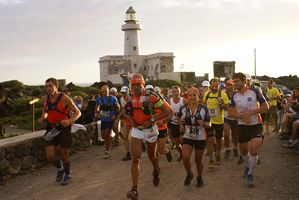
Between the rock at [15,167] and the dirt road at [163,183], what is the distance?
17 centimetres

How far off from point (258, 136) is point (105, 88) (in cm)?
477

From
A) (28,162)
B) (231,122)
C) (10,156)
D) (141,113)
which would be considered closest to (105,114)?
(28,162)

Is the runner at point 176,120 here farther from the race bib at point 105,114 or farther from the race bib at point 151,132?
the race bib at point 151,132

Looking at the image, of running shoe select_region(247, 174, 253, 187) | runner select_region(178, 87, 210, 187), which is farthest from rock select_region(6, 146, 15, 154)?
running shoe select_region(247, 174, 253, 187)

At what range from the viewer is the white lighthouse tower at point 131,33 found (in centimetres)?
7131

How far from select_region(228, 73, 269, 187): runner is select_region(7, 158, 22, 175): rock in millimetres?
4788

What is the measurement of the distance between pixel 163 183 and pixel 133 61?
6552 centimetres

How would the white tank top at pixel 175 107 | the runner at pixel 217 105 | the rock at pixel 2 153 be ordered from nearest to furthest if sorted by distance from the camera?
the rock at pixel 2 153
the runner at pixel 217 105
the white tank top at pixel 175 107

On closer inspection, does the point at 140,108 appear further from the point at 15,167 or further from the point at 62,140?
the point at 15,167

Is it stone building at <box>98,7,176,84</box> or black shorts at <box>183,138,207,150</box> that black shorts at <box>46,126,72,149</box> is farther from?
stone building at <box>98,7,176,84</box>

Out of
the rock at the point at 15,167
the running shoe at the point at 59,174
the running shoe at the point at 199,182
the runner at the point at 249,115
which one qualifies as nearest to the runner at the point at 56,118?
the running shoe at the point at 59,174

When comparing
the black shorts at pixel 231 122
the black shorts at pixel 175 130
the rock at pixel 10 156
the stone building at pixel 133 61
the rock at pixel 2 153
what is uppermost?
the stone building at pixel 133 61

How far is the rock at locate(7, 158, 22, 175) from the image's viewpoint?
8439 millimetres

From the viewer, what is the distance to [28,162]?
29.6 feet
